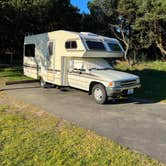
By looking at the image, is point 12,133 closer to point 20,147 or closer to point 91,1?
point 20,147

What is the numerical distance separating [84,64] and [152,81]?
5.75 metres

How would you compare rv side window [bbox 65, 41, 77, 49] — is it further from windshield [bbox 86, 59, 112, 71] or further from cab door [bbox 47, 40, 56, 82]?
cab door [bbox 47, 40, 56, 82]

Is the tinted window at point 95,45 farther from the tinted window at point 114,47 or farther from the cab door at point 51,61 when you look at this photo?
the cab door at point 51,61

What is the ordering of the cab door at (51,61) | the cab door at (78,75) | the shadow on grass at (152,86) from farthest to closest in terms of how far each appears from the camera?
the cab door at (51,61) < the shadow on grass at (152,86) < the cab door at (78,75)

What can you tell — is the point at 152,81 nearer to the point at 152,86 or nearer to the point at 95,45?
the point at 152,86

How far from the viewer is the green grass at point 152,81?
10350 mm

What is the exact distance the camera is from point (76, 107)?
8.20m

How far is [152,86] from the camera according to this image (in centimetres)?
1252

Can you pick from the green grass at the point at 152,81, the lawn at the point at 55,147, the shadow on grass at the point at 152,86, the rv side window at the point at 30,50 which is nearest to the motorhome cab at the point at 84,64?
the rv side window at the point at 30,50

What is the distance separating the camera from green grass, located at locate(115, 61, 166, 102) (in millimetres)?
10350

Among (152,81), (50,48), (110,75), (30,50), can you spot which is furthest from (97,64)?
(152,81)

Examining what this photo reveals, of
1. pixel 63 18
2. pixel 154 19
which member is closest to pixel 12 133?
pixel 154 19

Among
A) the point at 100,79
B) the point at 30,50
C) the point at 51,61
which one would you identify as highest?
the point at 30,50

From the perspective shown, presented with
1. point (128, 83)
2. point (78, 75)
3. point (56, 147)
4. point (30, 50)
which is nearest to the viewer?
point (56, 147)
